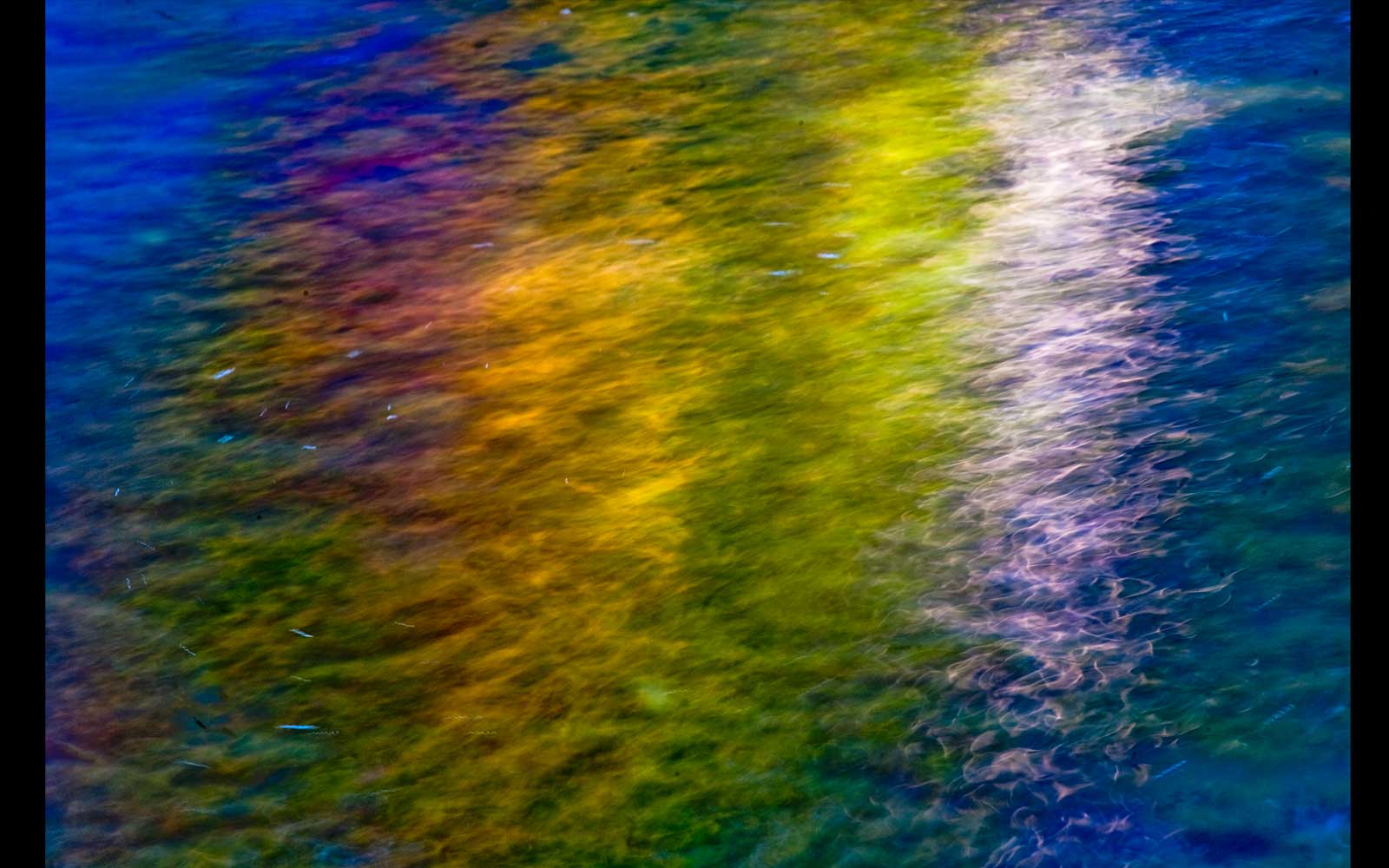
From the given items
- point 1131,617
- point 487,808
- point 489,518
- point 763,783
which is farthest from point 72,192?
point 1131,617

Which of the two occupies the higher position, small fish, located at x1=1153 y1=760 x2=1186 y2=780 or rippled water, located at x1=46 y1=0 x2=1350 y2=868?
rippled water, located at x1=46 y1=0 x2=1350 y2=868

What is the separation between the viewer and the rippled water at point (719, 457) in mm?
1377

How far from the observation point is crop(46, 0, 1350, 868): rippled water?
1377 mm

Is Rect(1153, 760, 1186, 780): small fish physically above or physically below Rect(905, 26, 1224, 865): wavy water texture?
below

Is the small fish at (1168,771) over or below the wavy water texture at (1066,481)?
below

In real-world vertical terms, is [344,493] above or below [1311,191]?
below

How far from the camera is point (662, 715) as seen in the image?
57.9 inches

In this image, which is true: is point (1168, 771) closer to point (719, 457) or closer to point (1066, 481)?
point (1066, 481)

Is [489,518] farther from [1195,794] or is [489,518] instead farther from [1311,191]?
[1311,191]

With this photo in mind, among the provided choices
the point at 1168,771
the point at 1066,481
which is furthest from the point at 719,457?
the point at 1168,771

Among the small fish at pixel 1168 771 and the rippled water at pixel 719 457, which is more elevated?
the rippled water at pixel 719 457

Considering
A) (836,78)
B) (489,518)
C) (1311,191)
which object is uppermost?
(836,78)

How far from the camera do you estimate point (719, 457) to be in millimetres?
1870
